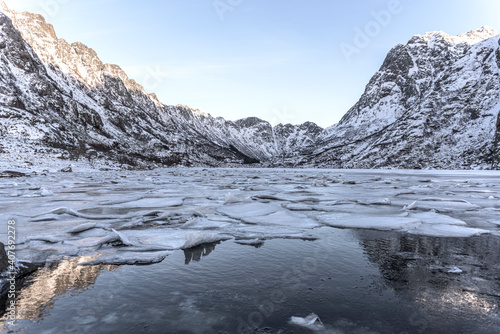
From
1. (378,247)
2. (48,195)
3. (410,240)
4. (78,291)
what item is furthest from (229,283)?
(48,195)

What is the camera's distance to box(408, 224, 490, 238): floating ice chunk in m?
9.71

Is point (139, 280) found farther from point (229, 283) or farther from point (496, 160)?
point (496, 160)

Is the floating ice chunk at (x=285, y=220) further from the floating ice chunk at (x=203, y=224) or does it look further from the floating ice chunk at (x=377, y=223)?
the floating ice chunk at (x=203, y=224)

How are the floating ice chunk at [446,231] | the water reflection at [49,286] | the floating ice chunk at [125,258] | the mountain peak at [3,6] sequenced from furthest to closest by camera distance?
the mountain peak at [3,6]
the floating ice chunk at [446,231]
the floating ice chunk at [125,258]
the water reflection at [49,286]

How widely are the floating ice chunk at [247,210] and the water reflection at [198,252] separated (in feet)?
13.9

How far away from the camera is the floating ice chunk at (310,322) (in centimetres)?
426

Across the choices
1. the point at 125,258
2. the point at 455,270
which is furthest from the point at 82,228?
the point at 455,270

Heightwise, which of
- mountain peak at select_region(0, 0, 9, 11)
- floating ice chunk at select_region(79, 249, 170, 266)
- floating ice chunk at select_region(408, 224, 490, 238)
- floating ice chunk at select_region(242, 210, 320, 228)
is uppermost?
mountain peak at select_region(0, 0, 9, 11)

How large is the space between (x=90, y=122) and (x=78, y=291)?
18524cm

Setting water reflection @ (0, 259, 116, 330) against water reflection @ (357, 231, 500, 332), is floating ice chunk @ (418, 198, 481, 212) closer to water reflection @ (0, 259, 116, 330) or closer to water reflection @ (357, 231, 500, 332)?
water reflection @ (357, 231, 500, 332)

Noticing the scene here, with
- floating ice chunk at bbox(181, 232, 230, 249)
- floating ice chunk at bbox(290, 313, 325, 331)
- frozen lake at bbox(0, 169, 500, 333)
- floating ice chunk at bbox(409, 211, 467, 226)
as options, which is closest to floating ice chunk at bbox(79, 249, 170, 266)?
frozen lake at bbox(0, 169, 500, 333)

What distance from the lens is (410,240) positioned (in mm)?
9164

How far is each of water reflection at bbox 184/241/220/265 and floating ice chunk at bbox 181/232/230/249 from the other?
0.46 feet

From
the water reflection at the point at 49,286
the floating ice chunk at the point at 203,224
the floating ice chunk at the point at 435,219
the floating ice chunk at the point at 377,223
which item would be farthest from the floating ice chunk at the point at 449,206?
the water reflection at the point at 49,286
